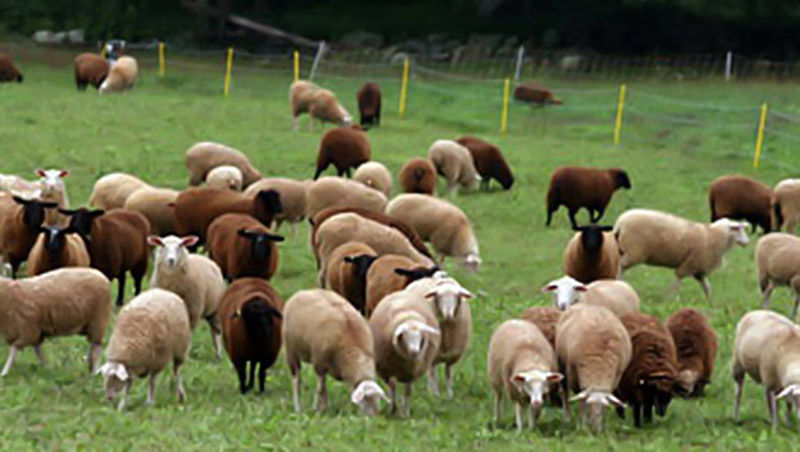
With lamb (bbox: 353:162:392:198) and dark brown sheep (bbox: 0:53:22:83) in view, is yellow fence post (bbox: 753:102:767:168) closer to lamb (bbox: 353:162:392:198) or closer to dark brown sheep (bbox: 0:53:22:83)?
lamb (bbox: 353:162:392:198)

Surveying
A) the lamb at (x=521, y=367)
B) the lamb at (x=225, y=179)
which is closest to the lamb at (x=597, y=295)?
the lamb at (x=521, y=367)

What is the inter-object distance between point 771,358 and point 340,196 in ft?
31.8

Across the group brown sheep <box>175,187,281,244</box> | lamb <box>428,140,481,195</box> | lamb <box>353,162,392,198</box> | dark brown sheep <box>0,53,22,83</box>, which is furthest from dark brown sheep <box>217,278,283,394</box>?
dark brown sheep <box>0,53,22,83</box>

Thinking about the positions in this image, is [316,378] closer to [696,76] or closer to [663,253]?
[663,253]

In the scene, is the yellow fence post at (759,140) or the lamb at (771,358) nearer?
the lamb at (771,358)

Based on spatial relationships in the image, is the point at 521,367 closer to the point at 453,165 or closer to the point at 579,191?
the point at 579,191

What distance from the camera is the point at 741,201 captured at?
2362 centimetres

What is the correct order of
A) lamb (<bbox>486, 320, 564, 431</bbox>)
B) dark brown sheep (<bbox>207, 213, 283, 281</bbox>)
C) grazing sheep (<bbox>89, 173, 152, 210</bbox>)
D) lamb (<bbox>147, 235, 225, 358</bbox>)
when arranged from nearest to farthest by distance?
1. lamb (<bbox>486, 320, 564, 431</bbox>)
2. lamb (<bbox>147, 235, 225, 358</bbox>)
3. dark brown sheep (<bbox>207, 213, 283, 281</bbox>)
4. grazing sheep (<bbox>89, 173, 152, 210</bbox>)

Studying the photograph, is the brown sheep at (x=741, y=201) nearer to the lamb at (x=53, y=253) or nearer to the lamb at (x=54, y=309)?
the lamb at (x=53, y=253)

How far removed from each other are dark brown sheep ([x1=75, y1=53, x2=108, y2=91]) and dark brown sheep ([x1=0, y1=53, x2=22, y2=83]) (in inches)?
72.4

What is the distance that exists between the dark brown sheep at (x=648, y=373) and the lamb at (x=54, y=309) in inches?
193

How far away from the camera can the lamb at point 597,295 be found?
47.0 ft

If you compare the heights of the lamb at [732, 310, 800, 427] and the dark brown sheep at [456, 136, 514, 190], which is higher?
the lamb at [732, 310, 800, 427]

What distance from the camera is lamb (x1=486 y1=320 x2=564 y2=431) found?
11.5 metres
